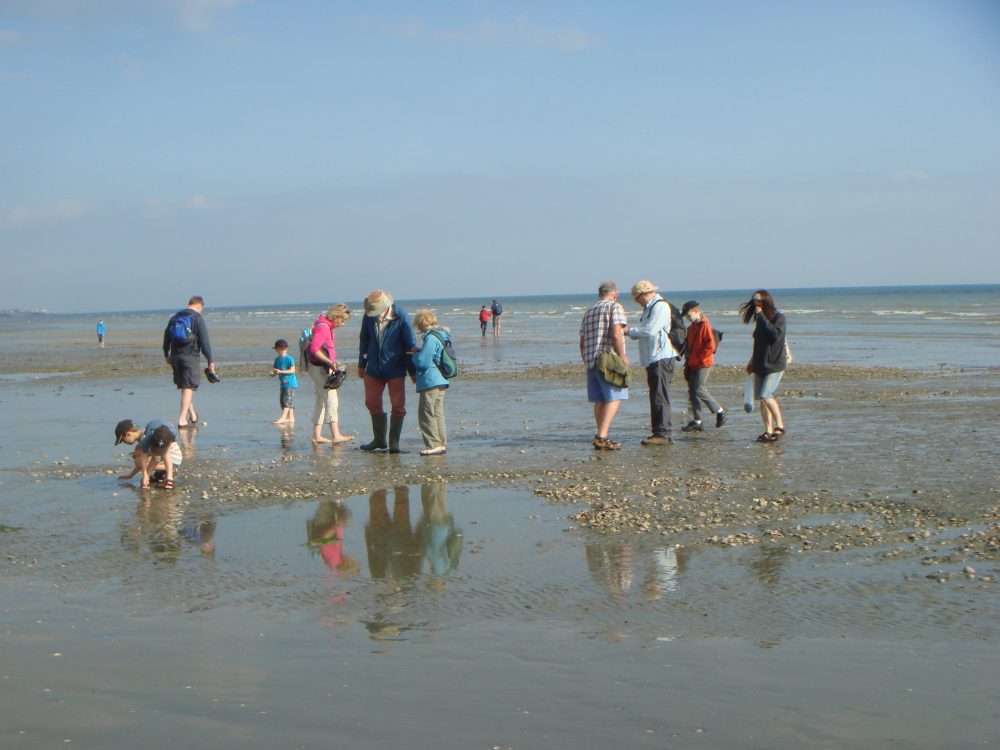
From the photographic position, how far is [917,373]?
20188 mm

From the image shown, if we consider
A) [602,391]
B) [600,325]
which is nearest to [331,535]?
[602,391]

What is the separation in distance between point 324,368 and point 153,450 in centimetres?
322

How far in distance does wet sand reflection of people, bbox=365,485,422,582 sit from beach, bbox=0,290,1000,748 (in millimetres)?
26

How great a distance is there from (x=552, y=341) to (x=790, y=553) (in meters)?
32.6

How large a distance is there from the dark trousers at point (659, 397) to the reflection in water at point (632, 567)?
462 cm

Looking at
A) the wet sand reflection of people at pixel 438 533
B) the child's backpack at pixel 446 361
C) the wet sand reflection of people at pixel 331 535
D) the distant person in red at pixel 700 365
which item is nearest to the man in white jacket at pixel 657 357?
the distant person in red at pixel 700 365

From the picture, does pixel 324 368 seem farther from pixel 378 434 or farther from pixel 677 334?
pixel 677 334

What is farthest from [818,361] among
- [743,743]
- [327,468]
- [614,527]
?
[743,743]

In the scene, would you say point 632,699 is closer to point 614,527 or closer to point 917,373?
point 614,527

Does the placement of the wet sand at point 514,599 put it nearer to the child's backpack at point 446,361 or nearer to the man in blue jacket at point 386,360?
the man in blue jacket at point 386,360

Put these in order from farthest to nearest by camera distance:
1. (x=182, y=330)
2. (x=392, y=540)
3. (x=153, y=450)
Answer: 1. (x=182, y=330)
2. (x=153, y=450)
3. (x=392, y=540)

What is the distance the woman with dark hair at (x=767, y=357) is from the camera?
36.7 ft

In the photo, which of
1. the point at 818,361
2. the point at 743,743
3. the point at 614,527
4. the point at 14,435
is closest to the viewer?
the point at 743,743

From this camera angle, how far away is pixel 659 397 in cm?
1121
